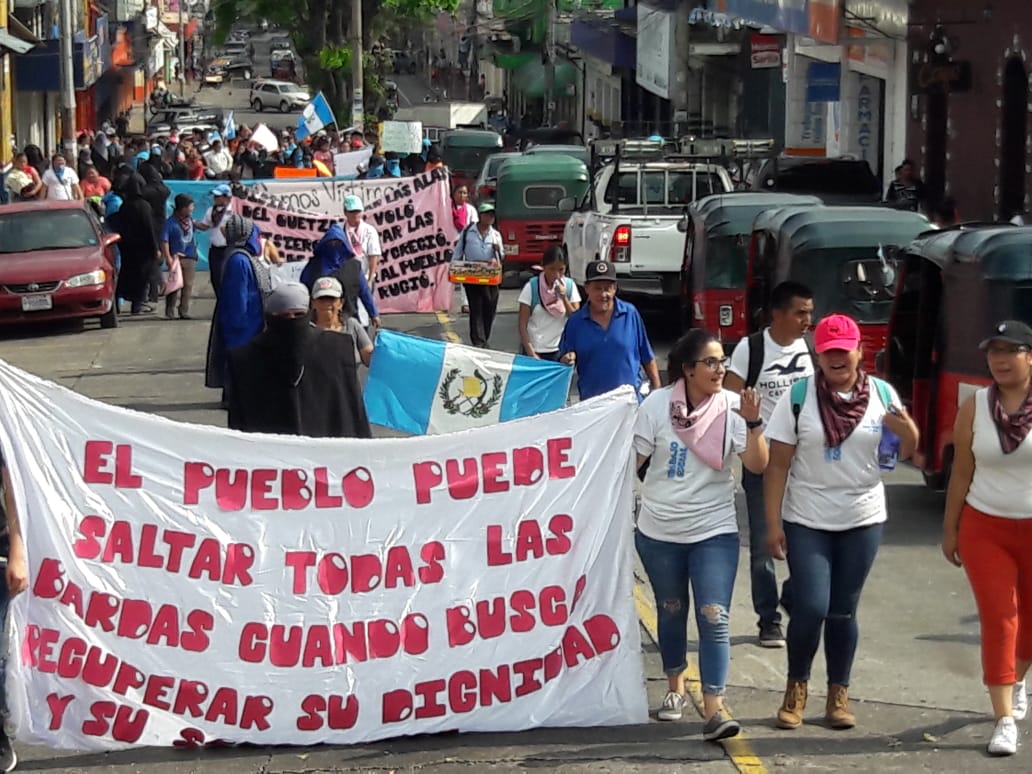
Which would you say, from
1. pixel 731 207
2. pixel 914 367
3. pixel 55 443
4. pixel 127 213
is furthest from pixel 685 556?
pixel 127 213

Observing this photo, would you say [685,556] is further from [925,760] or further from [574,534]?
[925,760]

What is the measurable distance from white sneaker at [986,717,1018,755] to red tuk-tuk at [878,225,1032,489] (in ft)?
12.8

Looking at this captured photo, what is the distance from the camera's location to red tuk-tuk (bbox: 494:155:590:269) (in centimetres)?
2712

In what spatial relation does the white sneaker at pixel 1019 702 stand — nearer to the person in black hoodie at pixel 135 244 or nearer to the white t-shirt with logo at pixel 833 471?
the white t-shirt with logo at pixel 833 471

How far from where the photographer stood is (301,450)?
24.9 feet

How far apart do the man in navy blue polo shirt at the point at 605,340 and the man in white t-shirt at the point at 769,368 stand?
1.54m

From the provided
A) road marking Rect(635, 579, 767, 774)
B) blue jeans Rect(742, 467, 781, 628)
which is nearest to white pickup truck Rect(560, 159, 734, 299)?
road marking Rect(635, 579, 767, 774)

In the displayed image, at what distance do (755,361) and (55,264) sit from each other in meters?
14.8

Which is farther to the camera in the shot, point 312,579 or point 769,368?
A: point 769,368

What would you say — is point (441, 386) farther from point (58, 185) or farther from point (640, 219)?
point (58, 185)

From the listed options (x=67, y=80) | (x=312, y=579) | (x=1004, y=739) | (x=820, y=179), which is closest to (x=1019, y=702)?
(x=1004, y=739)

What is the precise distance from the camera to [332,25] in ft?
192

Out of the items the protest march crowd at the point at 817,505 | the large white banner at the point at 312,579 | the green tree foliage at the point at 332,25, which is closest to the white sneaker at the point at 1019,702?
the protest march crowd at the point at 817,505

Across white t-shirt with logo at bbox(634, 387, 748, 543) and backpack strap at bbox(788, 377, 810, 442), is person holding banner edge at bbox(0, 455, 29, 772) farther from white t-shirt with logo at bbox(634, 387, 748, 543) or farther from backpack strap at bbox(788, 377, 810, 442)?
backpack strap at bbox(788, 377, 810, 442)
